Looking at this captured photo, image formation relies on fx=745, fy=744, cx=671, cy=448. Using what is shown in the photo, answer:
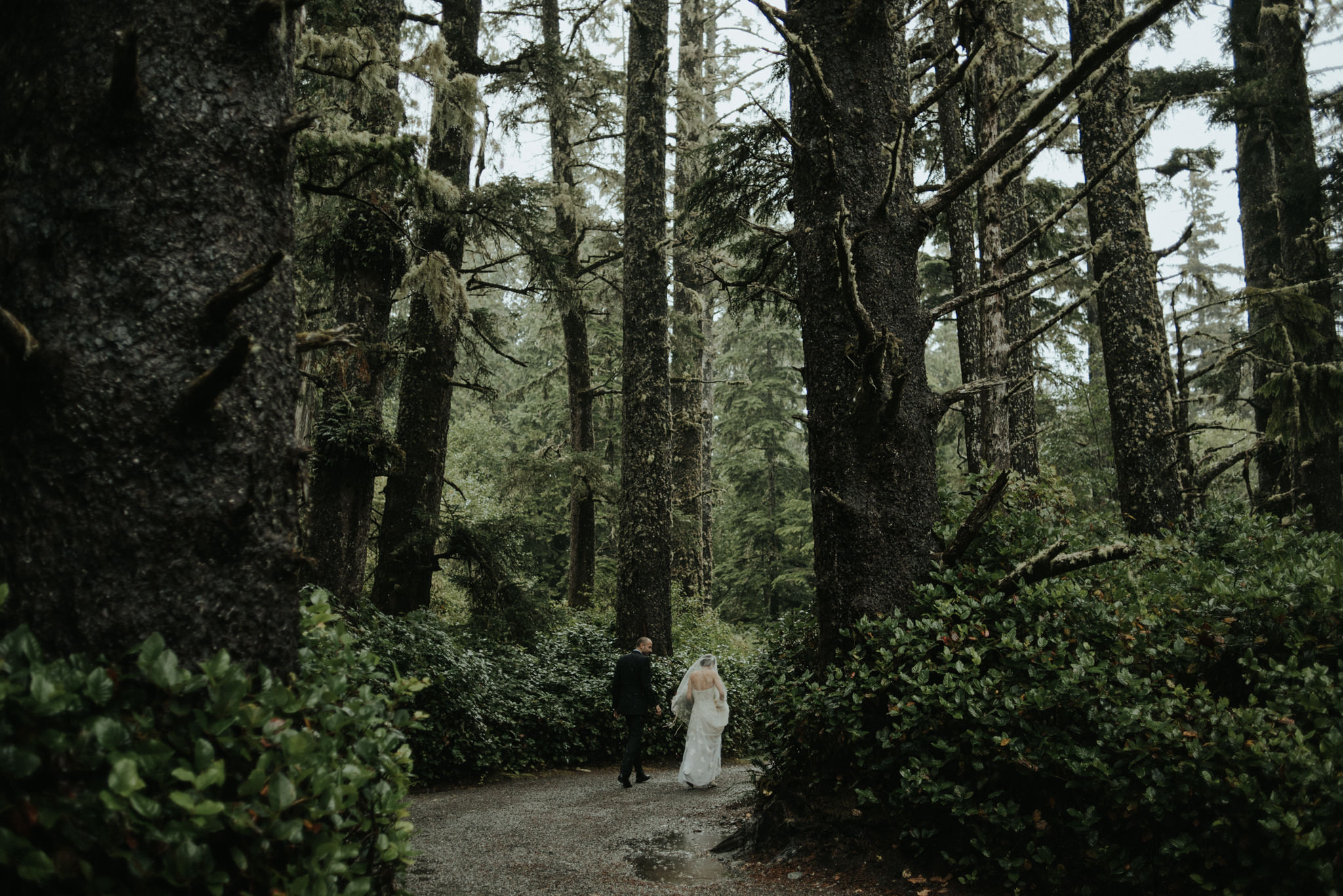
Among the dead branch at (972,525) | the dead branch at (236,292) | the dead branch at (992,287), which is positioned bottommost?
the dead branch at (972,525)

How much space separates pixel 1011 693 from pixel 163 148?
4.82 metres

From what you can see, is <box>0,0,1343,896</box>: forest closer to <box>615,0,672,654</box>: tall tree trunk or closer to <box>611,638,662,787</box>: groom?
<box>615,0,672,654</box>: tall tree trunk

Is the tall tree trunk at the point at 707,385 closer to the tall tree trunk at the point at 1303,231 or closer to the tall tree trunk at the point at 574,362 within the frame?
the tall tree trunk at the point at 574,362

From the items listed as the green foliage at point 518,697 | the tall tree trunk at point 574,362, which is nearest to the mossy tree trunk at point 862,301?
the green foliage at point 518,697

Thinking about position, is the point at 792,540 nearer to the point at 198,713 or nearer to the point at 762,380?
the point at 762,380

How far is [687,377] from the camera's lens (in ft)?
57.7

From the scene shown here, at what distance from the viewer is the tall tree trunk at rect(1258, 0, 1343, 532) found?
10109 millimetres

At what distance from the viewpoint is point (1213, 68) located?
590 inches

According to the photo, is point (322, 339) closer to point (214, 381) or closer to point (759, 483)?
point (214, 381)

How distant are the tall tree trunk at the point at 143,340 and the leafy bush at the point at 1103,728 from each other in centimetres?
353

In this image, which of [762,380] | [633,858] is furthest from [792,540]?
[633,858]

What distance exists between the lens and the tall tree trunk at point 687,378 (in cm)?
1756

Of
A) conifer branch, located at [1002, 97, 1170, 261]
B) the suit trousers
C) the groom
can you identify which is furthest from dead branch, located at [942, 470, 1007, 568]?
the suit trousers

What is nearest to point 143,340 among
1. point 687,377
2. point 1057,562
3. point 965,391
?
point 965,391
